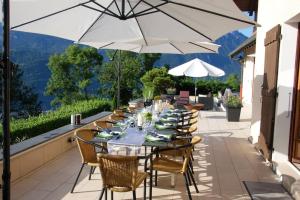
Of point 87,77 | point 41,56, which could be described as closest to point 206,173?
point 87,77

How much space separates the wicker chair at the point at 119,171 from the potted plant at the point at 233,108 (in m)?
8.20

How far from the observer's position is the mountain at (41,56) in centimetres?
7812

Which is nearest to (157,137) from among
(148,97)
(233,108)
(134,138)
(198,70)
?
(134,138)

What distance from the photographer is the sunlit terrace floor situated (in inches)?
175

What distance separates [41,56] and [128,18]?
280 feet

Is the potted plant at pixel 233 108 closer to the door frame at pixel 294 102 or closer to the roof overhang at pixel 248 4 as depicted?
the roof overhang at pixel 248 4

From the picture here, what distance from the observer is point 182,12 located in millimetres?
4203

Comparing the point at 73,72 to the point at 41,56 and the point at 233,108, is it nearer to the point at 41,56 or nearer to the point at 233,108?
the point at 233,108

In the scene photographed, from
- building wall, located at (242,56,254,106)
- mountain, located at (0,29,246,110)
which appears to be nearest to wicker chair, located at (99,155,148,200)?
building wall, located at (242,56,254,106)

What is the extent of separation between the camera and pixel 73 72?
3556cm

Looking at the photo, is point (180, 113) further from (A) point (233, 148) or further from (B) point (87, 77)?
(B) point (87, 77)

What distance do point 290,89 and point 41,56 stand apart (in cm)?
8500

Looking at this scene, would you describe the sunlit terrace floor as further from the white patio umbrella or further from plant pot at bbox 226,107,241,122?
the white patio umbrella

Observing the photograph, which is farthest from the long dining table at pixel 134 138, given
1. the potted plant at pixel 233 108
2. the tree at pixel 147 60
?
the tree at pixel 147 60
